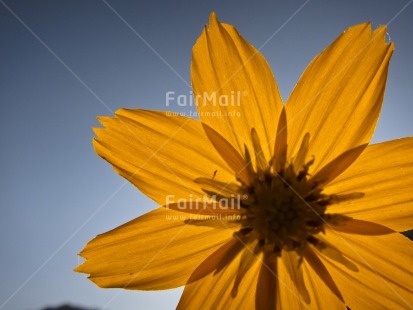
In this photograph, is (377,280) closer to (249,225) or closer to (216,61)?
(249,225)

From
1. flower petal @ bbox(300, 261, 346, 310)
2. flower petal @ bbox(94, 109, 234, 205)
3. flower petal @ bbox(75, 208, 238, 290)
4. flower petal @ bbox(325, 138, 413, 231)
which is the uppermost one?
flower petal @ bbox(94, 109, 234, 205)

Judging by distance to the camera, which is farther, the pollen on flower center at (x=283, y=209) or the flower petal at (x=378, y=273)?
the pollen on flower center at (x=283, y=209)

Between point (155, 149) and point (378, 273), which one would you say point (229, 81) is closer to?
point (155, 149)

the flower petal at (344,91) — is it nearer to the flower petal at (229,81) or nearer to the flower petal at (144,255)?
the flower petal at (229,81)

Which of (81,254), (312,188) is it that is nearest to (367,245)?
(312,188)

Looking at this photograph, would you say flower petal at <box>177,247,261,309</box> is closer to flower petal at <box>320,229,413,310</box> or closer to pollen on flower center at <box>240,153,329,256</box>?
pollen on flower center at <box>240,153,329,256</box>

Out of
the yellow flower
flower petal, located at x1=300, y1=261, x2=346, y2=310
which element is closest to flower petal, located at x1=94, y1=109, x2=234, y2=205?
the yellow flower

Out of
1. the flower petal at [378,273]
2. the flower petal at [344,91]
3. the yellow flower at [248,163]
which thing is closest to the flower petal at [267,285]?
the yellow flower at [248,163]
